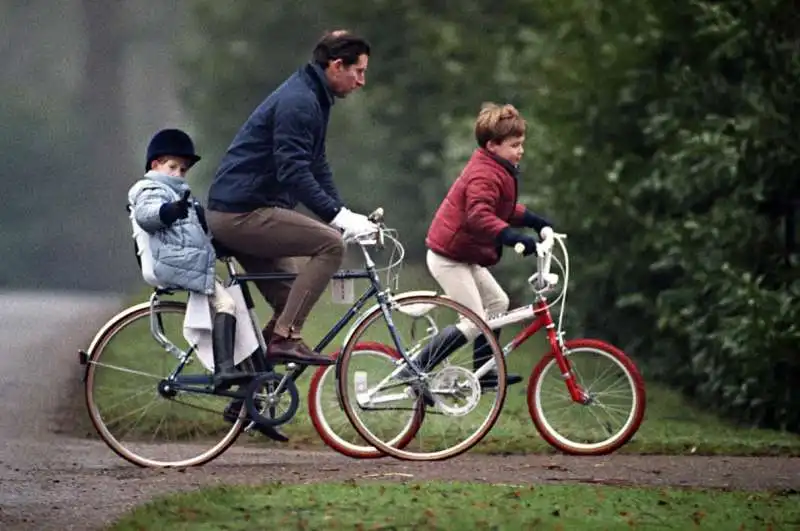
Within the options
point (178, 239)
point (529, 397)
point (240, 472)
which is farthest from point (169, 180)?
point (529, 397)

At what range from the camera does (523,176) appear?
54.0 feet

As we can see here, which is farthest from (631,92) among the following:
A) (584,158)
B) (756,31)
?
(756,31)

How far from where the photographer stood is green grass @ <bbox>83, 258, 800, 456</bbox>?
11.5 meters

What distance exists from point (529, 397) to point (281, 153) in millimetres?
1732

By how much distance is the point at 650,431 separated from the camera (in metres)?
12.7

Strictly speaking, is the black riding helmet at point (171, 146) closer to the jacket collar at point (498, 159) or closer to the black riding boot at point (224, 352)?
the black riding boot at point (224, 352)

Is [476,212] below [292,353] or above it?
above

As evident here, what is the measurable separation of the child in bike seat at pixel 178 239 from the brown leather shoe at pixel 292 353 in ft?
0.62

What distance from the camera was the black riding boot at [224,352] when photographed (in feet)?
33.7

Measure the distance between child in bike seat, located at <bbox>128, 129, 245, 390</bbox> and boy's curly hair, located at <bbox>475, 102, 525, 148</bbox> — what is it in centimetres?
145

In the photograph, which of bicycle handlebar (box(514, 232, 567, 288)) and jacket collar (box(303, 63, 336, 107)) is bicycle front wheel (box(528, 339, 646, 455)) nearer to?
bicycle handlebar (box(514, 232, 567, 288))

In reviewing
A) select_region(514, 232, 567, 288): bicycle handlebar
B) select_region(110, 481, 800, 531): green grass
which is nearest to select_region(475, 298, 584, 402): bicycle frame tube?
select_region(514, 232, 567, 288): bicycle handlebar

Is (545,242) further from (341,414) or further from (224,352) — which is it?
(224,352)

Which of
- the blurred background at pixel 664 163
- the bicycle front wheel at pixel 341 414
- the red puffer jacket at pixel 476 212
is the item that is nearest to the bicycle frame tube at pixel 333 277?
the bicycle front wheel at pixel 341 414
